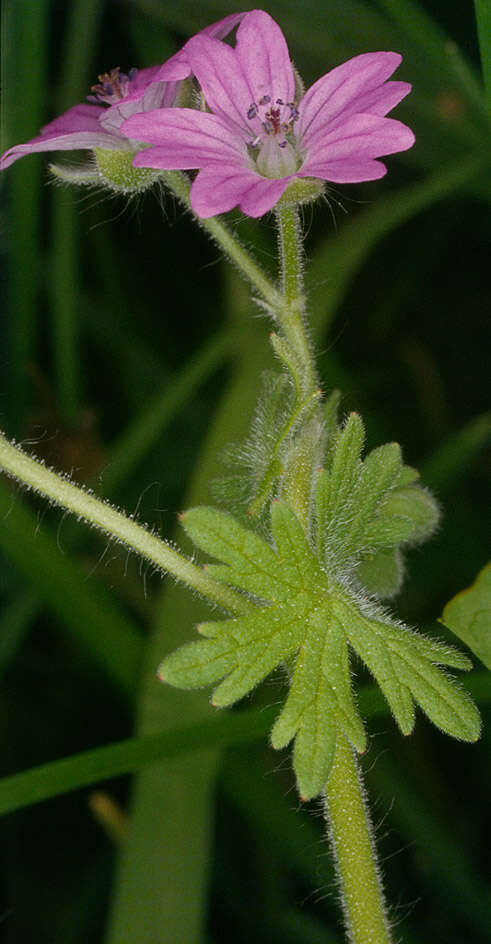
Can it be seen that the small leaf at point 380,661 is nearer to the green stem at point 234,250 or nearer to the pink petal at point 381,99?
the green stem at point 234,250

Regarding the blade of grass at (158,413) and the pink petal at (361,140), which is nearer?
the pink petal at (361,140)

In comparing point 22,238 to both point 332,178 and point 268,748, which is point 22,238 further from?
point 332,178

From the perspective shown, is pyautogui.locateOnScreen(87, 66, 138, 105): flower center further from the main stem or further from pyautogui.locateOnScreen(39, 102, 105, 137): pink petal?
the main stem

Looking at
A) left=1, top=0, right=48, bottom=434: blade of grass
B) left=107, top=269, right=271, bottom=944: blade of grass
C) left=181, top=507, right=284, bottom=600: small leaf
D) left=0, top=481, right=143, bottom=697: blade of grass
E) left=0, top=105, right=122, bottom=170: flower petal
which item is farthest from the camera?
left=1, top=0, right=48, bottom=434: blade of grass

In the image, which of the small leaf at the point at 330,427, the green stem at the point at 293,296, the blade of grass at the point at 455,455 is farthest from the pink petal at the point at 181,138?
the blade of grass at the point at 455,455

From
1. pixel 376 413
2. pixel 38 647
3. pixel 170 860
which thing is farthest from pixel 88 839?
pixel 376 413

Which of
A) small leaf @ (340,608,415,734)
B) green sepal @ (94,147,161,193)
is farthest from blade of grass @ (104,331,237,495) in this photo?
small leaf @ (340,608,415,734)

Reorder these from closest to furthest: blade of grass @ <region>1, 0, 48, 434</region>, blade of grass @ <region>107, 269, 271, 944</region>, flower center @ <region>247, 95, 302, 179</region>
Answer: flower center @ <region>247, 95, 302, 179</region>
blade of grass @ <region>107, 269, 271, 944</region>
blade of grass @ <region>1, 0, 48, 434</region>

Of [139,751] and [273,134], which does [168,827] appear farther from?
[273,134]
